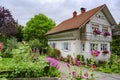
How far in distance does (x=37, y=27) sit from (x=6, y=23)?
71.7 ft

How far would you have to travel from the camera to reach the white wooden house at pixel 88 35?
782 inches

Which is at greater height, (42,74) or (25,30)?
(25,30)

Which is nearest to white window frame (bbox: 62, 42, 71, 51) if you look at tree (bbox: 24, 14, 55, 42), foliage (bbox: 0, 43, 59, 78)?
foliage (bbox: 0, 43, 59, 78)

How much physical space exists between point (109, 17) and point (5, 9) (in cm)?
1460

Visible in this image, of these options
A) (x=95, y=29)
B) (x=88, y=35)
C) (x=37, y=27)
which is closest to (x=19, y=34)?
(x=37, y=27)

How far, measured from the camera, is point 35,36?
44.3 meters

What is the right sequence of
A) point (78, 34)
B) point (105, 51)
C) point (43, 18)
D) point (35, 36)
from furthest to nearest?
point (43, 18) < point (35, 36) < point (105, 51) < point (78, 34)

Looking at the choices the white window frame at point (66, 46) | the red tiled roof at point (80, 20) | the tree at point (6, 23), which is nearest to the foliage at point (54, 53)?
the white window frame at point (66, 46)

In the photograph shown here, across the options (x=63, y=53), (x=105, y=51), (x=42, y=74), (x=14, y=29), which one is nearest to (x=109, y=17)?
(x=105, y=51)

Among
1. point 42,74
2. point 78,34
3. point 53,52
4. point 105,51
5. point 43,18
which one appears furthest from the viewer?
point 43,18

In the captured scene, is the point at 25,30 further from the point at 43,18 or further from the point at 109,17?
the point at 109,17

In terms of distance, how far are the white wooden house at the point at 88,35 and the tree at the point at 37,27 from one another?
19.9 meters

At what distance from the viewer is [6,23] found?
24047 millimetres

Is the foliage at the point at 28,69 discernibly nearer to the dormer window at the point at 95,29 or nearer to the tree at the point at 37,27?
the dormer window at the point at 95,29
